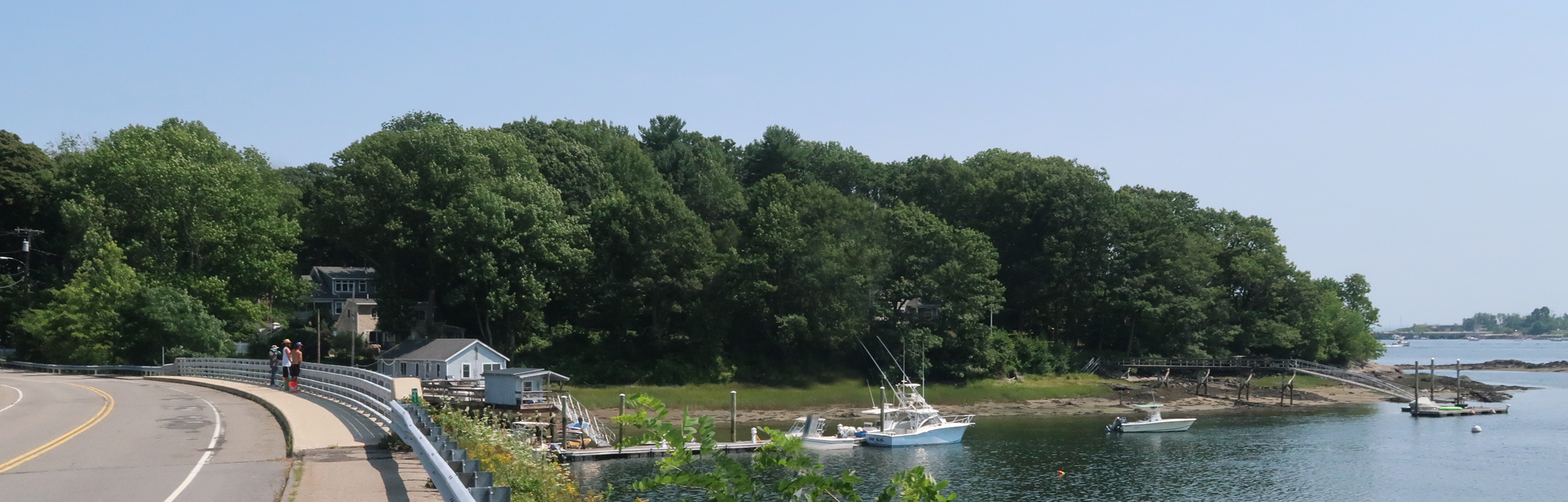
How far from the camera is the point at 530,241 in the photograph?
7200cm

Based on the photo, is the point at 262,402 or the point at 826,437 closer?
the point at 262,402

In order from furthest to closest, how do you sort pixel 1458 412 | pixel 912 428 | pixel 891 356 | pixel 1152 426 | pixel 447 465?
pixel 891 356 < pixel 1458 412 < pixel 1152 426 < pixel 912 428 < pixel 447 465

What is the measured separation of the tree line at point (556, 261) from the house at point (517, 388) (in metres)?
18.0

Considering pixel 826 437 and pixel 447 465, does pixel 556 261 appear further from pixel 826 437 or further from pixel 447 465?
pixel 447 465

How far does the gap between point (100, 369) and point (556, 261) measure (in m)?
25.1

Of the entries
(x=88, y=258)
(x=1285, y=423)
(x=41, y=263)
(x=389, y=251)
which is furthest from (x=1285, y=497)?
(x=41, y=263)

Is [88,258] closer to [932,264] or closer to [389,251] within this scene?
[389,251]

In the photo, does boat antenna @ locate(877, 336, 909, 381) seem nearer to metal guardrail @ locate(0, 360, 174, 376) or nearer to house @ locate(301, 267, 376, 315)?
house @ locate(301, 267, 376, 315)

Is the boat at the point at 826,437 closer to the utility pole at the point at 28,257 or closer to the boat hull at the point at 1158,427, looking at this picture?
the boat hull at the point at 1158,427

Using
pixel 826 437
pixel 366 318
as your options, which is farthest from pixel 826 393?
pixel 366 318

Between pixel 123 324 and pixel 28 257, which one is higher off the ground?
pixel 28 257

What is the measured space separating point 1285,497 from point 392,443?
3354 centimetres

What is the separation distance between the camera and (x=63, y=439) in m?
24.6

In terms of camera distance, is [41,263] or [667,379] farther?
[41,263]
